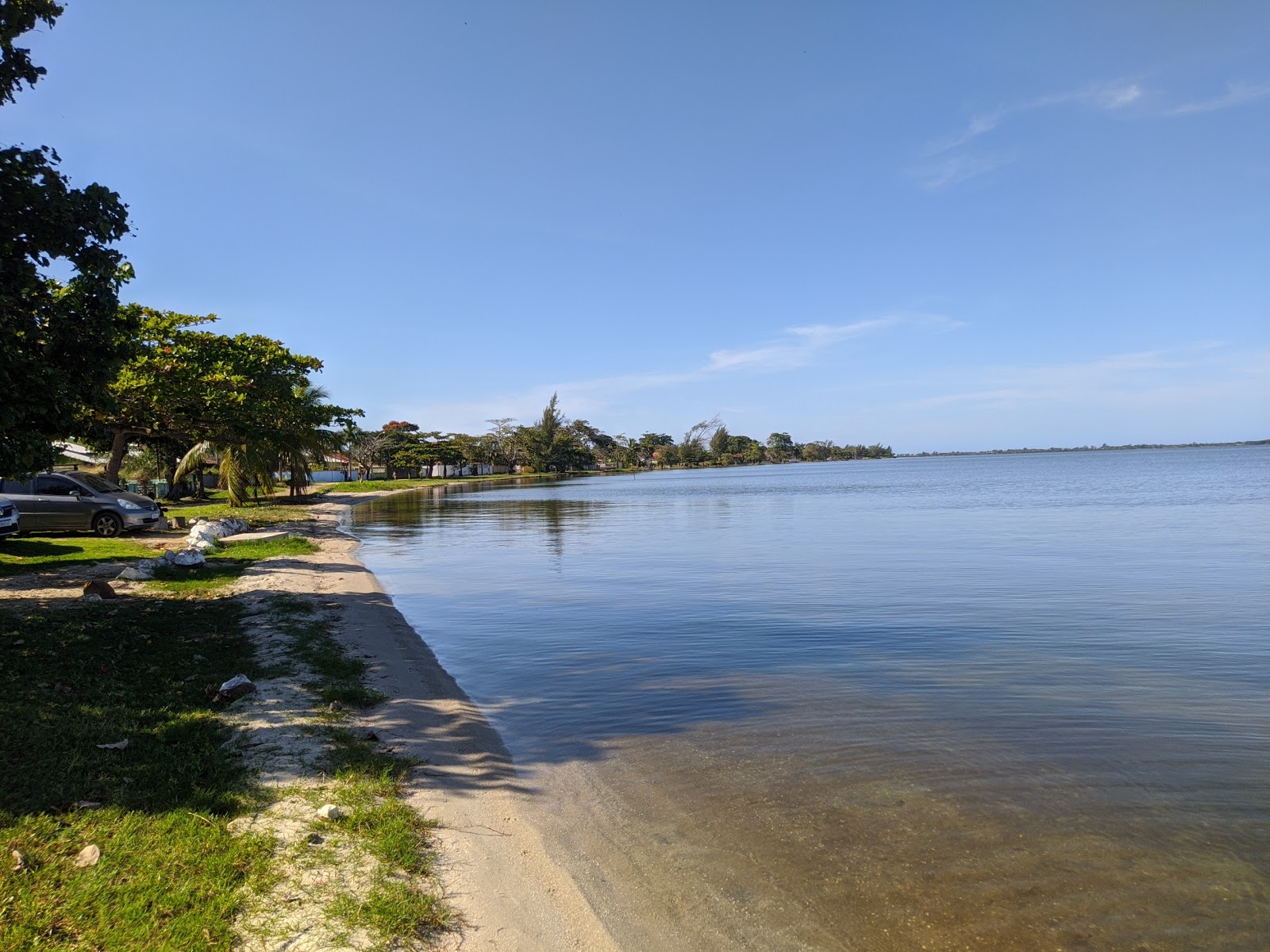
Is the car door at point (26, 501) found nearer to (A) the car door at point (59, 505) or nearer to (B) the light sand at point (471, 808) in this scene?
(A) the car door at point (59, 505)

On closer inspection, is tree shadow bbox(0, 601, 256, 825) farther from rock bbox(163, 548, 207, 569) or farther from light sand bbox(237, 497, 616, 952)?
rock bbox(163, 548, 207, 569)

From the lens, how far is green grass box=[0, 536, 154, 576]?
1484 cm

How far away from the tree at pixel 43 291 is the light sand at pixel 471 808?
15.7 feet

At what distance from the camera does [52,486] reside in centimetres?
2072

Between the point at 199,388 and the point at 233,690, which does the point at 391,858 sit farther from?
the point at 199,388

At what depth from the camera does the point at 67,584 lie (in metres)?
12.8

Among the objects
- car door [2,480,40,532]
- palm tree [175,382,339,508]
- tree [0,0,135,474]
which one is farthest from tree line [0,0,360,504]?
palm tree [175,382,339,508]

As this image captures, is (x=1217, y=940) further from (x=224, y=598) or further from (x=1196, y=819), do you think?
(x=224, y=598)

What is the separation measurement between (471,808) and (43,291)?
835 cm

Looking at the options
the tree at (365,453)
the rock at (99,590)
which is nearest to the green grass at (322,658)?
the rock at (99,590)

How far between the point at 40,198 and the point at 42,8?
265 centimetres

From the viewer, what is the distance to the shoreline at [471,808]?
434 centimetres

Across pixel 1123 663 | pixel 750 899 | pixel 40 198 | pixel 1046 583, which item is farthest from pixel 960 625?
pixel 40 198

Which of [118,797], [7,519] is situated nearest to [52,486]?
[7,519]
